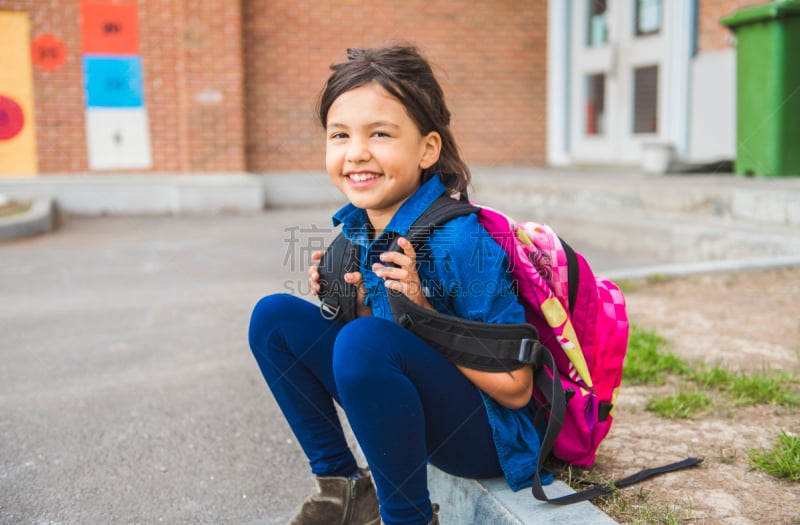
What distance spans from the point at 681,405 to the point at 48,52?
27.0ft

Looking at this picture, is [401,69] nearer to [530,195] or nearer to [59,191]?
[530,195]

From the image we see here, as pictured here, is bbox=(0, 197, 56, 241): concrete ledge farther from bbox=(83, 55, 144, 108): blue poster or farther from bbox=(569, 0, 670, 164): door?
bbox=(569, 0, 670, 164): door

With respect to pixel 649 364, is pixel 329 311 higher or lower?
higher

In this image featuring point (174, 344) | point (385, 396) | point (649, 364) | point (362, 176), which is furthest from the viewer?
point (174, 344)

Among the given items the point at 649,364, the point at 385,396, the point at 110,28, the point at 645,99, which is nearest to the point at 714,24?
the point at 645,99

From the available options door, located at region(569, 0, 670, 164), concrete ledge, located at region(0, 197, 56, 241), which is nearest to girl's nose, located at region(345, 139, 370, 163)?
concrete ledge, located at region(0, 197, 56, 241)

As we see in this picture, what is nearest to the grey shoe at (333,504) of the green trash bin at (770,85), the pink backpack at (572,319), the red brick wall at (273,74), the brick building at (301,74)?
the pink backpack at (572,319)

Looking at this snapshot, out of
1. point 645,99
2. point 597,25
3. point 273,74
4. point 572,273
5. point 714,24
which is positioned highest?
point 597,25

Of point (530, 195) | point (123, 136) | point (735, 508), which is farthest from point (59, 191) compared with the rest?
point (735, 508)

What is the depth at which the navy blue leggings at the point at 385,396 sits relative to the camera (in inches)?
59.0

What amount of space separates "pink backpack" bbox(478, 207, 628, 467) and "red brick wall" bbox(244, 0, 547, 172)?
7151 millimetres

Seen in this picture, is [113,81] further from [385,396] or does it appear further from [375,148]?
[385,396]

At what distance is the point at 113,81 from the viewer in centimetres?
860

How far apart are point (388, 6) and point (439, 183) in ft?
26.9
